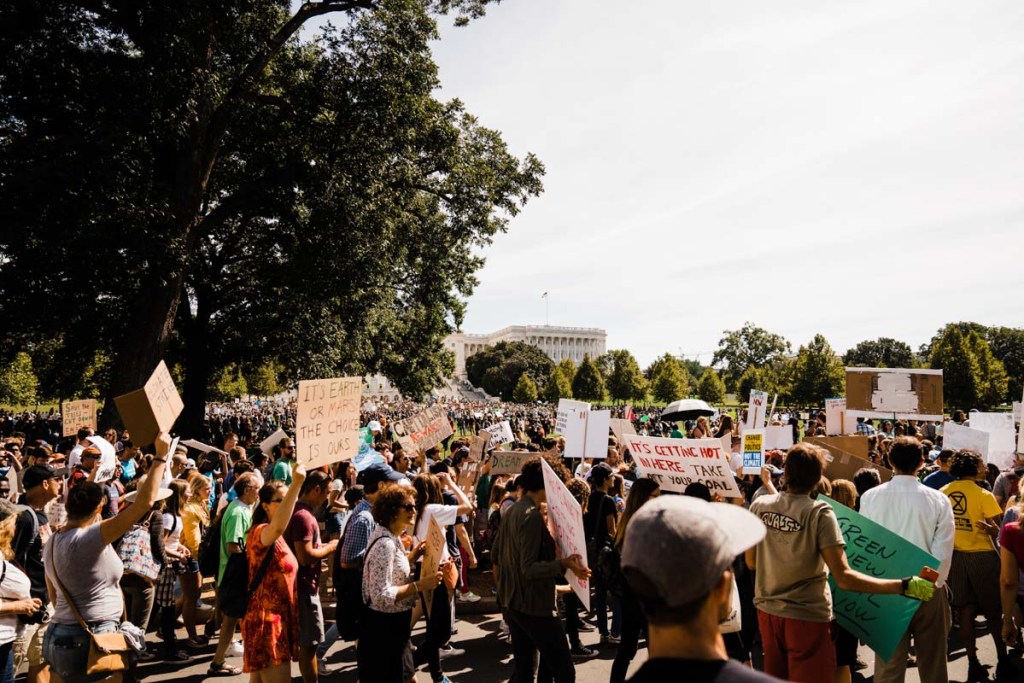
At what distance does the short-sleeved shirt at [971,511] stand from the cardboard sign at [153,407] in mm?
6368

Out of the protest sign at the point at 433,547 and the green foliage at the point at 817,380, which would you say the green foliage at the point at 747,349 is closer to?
the green foliage at the point at 817,380

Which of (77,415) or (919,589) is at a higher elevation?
(77,415)

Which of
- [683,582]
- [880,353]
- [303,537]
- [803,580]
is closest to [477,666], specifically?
[303,537]

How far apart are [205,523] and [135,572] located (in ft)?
4.85

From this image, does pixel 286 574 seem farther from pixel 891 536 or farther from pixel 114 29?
pixel 114 29

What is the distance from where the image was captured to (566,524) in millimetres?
4605

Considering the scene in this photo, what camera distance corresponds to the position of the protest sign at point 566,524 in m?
4.44

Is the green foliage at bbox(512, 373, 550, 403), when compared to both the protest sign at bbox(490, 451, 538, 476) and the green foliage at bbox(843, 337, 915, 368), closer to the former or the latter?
the green foliage at bbox(843, 337, 915, 368)

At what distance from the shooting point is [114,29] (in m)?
18.5

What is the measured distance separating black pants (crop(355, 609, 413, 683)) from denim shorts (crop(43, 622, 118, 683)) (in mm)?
1490

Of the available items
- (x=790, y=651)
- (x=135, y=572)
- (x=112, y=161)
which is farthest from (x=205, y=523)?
(x=112, y=161)

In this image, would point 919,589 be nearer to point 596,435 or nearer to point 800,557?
point 800,557

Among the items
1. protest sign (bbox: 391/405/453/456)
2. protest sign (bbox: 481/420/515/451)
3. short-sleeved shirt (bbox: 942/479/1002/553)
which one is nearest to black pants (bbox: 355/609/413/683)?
short-sleeved shirt (bbox: 942/479/1002/553)

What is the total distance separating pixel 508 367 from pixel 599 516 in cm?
10521
